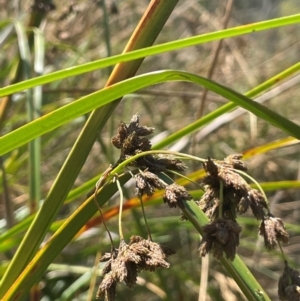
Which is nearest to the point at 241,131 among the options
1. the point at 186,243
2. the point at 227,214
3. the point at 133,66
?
the point at 186,243

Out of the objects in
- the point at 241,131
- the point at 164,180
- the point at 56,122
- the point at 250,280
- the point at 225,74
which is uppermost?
the point at 225,74

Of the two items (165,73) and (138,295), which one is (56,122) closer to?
(165,73)

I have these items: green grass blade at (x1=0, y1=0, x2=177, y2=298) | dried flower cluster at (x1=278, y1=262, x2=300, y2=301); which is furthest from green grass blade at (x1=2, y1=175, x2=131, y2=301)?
dried flower cluster at (x1=278, y1=262, x2=300, y2=301)

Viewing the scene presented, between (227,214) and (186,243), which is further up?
(186,243)

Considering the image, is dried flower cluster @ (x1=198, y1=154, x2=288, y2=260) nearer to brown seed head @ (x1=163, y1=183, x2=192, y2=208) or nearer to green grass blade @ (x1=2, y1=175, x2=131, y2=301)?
brown seed head @ (x1=163, y1=183, x2=192, y2=208)

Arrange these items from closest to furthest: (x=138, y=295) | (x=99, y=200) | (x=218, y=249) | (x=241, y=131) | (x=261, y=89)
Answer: (x=218, y=249) < (x=99, y=200) < (x=261, y=89) < (x=138, y=295) < (x=241, y=131)

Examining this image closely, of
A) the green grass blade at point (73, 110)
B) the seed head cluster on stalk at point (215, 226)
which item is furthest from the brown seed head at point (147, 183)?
the green grass blade at point (73, 110)
